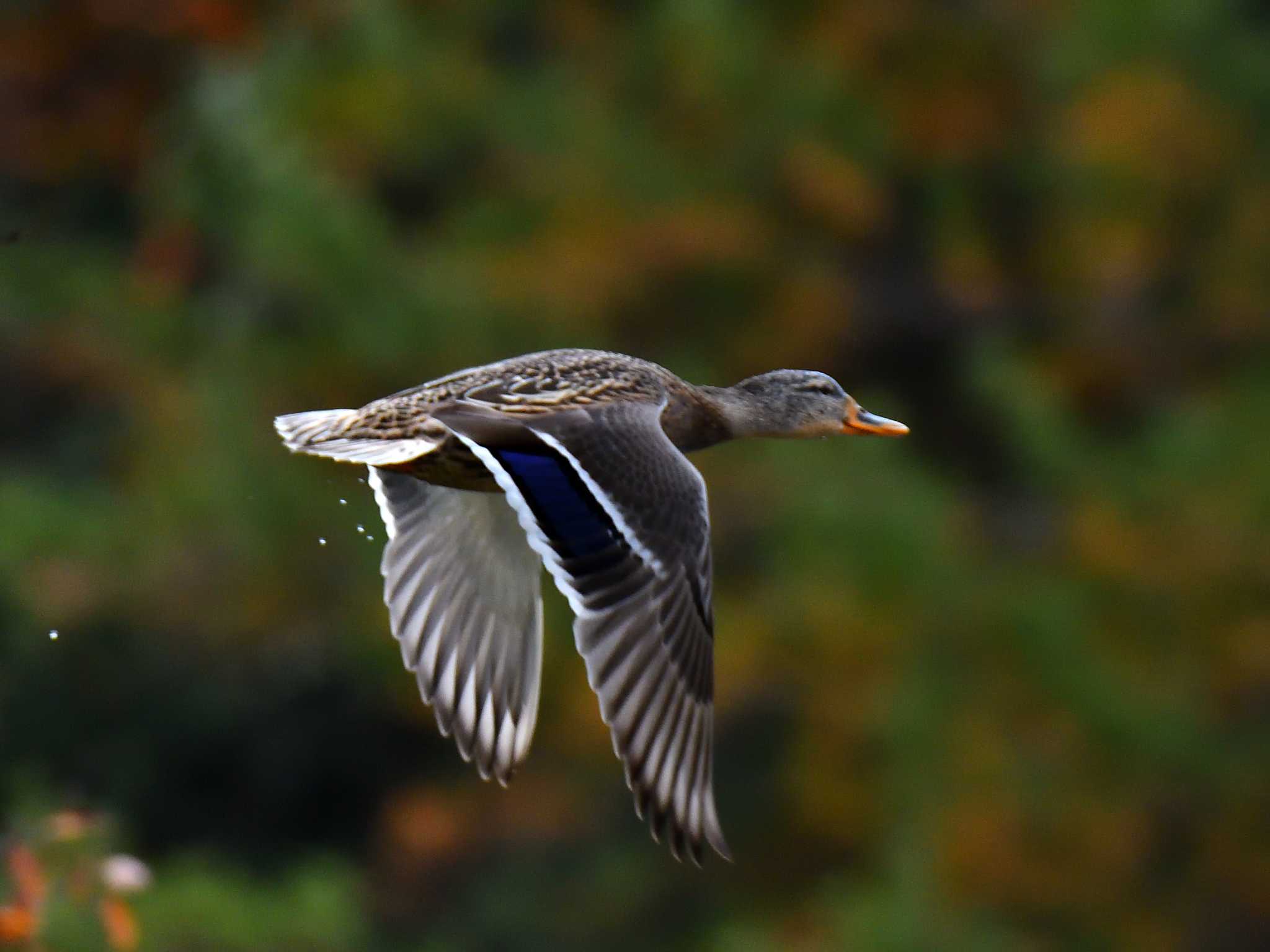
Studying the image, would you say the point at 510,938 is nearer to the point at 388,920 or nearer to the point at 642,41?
the point at 388,920

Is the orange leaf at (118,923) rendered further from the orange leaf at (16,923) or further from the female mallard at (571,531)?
the female mallard at (571,531)

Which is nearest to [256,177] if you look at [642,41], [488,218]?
[488,218]

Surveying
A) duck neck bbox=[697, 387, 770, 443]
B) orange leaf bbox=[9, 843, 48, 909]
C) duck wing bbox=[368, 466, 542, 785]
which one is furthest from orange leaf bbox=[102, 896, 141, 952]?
duck neck bbox=[697, 387, 770, 443]

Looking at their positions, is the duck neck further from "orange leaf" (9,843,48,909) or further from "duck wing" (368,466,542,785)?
"orange leaf" (9,843,48,909)

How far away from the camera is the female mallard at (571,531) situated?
4629mm

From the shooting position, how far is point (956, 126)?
1208 centimetres

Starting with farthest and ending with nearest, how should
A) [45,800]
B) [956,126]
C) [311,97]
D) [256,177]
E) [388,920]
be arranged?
[388,920] → [956,126] → [311,97] → [256,177] → [45,800]

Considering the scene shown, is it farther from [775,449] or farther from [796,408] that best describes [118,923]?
[775,449]

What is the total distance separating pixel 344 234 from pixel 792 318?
239 cm

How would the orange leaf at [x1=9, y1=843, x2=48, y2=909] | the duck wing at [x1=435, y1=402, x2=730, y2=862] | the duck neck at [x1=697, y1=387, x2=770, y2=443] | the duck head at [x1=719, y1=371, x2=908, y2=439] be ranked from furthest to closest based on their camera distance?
the duck head at [x1=719, y1=371, x2=908, y2=439], the duck neck at [x1=697, y1=387, x2=770, y2=443], the orange leaf at [x1=9, y1=843, x2=48, y2=909], the duck wing at [x1=435, y1=402, x2=730, y2=862]

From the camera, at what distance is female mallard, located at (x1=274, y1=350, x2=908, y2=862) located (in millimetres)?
4629

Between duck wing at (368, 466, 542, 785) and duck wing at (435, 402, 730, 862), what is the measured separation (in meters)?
0.84

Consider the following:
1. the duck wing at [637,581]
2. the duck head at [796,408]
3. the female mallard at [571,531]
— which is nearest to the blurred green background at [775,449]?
the duck head at [796,408]

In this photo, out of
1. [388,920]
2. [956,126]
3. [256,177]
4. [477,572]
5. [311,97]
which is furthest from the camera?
[388,920]
